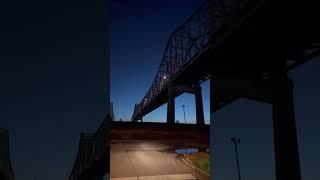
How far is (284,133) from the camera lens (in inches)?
383

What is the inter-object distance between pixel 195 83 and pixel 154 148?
320cm

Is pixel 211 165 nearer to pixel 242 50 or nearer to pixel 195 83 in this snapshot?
pixel 242 50

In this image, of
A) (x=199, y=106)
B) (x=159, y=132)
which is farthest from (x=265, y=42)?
(x=159, y=132)

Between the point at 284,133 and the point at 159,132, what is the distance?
450 centimetres

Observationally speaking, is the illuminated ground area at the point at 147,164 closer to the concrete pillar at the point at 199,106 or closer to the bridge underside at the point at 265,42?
the bridge underside at the point at 265,42

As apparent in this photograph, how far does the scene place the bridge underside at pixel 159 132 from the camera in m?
6.60

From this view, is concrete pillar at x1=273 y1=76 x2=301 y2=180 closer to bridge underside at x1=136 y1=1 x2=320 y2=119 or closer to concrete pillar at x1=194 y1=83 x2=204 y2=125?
bridge underside at x1=136 y1=1 x2=320 y2=119

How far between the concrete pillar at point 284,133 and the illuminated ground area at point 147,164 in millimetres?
3048

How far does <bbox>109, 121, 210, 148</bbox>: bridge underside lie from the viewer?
6598mm

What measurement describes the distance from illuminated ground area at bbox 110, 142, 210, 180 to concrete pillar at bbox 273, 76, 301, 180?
305cm

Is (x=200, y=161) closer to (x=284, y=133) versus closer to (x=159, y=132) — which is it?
(x=159, y=132)

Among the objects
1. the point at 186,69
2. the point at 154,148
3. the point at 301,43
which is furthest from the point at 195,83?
the point at 301,43

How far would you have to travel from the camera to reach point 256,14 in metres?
6.83

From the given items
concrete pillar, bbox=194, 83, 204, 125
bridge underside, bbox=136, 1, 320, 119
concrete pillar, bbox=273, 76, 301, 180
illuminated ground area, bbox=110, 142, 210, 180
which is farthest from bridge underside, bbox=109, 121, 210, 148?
concrete pillar, bbox=273, 76, 301, 180
